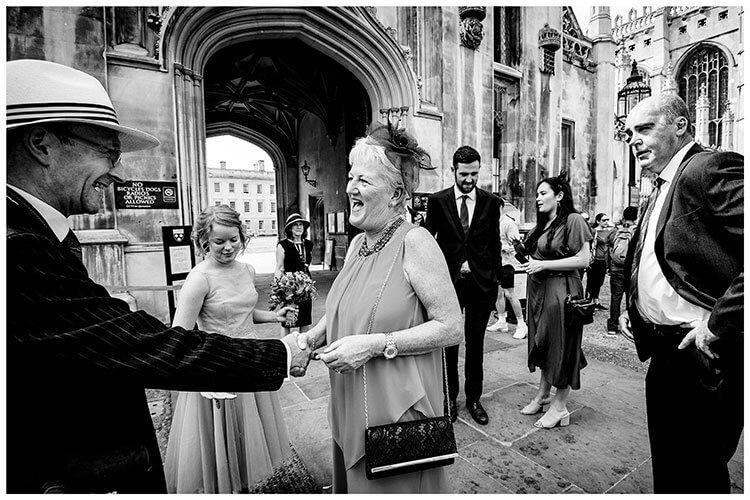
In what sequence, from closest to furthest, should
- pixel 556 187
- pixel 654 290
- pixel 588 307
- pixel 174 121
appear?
pixel 654 290, pixel 588 307, pixel 556 187, pixel 174 121

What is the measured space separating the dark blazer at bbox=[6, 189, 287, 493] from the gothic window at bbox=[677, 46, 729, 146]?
46712mm

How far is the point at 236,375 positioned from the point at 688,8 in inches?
2264

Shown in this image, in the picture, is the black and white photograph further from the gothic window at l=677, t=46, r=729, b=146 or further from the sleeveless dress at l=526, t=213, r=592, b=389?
the gothic window at l=677, t=46, r=729, b=146

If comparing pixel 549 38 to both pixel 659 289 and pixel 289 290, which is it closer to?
pixel 659 289

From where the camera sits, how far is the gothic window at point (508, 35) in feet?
34.5

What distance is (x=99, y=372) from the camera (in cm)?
98

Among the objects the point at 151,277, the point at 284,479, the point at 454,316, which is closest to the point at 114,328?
the point at 454,316

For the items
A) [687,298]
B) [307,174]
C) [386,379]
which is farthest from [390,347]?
[307,174]

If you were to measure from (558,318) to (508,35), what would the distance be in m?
10.4

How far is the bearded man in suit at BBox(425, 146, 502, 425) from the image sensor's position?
3234 millimetres

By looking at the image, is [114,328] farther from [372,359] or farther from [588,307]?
[588,307]

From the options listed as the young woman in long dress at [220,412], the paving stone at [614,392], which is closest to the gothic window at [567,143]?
the paving stone at [614,392]

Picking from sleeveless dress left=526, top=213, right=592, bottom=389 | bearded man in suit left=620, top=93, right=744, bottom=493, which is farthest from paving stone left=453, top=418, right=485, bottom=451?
bearded man in suit left=620, top=93, right=744, bottom=493

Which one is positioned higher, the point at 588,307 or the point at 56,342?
the point at 56,342
